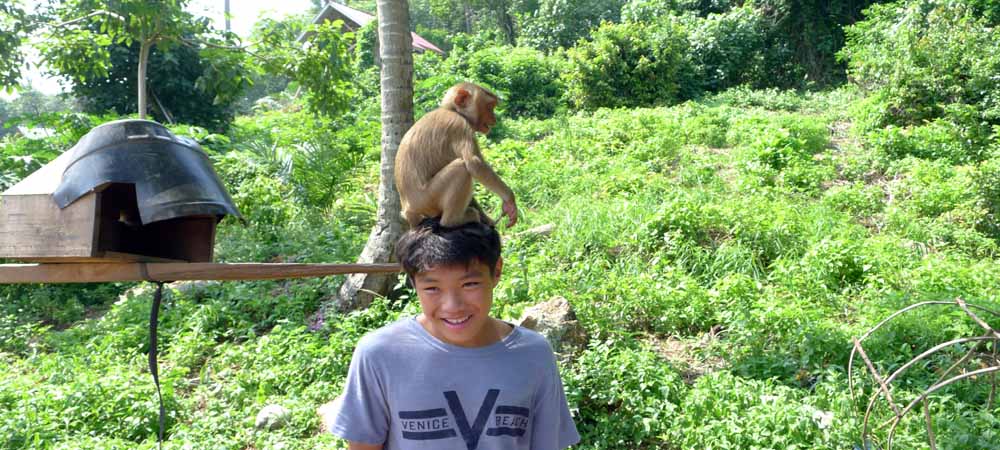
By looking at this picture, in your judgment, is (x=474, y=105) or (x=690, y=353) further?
(x=690, y=353)

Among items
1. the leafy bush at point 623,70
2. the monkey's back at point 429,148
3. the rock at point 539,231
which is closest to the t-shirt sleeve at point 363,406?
the monkey's back at point 429,148

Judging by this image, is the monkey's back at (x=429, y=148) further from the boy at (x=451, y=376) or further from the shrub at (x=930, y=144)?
the shrub at (x=930, y=144)

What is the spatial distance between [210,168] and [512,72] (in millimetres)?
13030

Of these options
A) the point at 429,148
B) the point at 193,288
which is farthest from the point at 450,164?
the point at 193,288

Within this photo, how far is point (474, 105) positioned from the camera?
9.33 feet

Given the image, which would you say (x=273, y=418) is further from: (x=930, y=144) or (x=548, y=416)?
(x=930, y=144)

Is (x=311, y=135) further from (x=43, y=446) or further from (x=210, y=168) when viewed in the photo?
(x=210, y=168)

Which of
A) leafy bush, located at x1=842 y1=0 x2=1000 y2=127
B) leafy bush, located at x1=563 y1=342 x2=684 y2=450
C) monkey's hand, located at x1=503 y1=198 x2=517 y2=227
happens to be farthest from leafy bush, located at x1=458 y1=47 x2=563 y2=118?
monkey's hand, located at x1=503 y1=198 x2=517 y2=227

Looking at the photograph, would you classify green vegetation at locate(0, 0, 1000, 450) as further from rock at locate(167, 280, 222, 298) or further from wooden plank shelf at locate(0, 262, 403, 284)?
wooden plank shelf at locate(0, 262, 403, 284)

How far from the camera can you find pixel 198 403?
4.52 m

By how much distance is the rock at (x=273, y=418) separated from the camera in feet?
13.4

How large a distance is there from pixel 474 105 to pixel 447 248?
3.69 feet

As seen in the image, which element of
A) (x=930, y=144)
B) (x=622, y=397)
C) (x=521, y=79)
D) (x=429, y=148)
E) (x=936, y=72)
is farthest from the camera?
(x=521, y=79)

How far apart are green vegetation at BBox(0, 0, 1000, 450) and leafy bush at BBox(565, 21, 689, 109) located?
2477 mm
